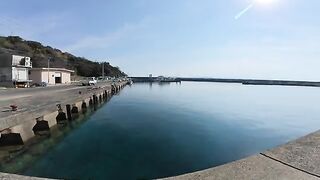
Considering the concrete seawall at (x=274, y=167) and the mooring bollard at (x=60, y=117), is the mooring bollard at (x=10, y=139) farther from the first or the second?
the concrete seawall at (x=274, y=167)

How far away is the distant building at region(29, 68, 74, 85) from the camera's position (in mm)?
72625

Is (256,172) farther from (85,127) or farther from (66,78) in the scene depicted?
(66,78)

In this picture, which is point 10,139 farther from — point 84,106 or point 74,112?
point 84,106

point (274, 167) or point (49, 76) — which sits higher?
point (49, 76)

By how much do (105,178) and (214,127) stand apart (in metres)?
17.9

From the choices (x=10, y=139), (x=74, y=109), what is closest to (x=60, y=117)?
(x=74, y=109)

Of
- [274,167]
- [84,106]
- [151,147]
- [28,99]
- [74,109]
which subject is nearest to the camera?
[274,167]

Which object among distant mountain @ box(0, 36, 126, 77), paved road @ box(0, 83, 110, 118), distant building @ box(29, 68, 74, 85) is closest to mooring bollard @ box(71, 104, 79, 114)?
paved road @ box(0, 83, 110, 118)

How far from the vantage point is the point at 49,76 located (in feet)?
255

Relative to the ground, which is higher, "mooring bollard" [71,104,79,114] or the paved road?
the paved road

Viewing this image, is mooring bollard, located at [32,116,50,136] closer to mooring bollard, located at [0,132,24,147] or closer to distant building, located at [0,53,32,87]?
mooring bollard, located at [0,132,24,147]

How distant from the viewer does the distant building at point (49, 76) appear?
72.6 meters

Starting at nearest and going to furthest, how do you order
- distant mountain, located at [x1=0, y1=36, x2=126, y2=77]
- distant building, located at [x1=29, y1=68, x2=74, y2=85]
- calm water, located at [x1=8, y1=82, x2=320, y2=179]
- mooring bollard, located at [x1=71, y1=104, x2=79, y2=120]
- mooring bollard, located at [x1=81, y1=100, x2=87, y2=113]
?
calm water, located at [x1=8, y1=82, x2=320, y2=179]
mooring bollard, located at [x1=71, y1=104, x2=79, y2=120]
mooring bollard, located at [x1=81, y1=100, x2=87, y2=113]
distant building, located at [x1=29, y1=68, x2=74, y2=85]
distant mountain, located at [x1=0, y1=36, x2=126, y2=77]

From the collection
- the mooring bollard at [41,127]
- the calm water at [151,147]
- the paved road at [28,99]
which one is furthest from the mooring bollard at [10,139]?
the mooring bollard at [41,127]
